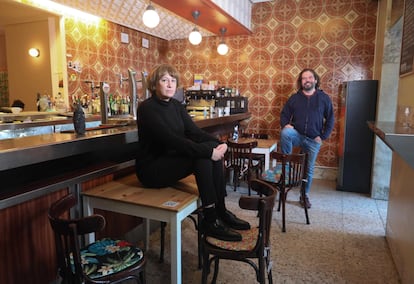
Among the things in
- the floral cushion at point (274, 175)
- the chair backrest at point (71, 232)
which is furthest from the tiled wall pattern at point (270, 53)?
the chair backrest at point (71, 232)

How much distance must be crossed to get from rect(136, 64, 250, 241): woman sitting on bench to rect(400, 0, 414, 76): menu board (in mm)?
1507

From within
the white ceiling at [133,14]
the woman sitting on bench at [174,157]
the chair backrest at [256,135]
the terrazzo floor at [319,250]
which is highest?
the white ceiling at [133,14]

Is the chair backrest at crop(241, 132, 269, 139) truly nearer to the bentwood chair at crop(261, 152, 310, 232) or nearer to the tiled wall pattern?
the tiled wall pattern

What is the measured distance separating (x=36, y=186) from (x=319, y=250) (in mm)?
2105

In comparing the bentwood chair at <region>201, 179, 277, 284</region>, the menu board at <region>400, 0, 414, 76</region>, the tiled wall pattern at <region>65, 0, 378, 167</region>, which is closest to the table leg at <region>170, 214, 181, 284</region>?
the bentwood chair at <region>201, 179, 277, 284</region>

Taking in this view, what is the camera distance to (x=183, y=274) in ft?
7.09

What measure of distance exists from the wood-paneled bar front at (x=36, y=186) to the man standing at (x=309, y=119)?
2.31m

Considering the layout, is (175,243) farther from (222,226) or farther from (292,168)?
(292,168)

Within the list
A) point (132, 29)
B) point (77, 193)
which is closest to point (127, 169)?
point (77, 193)

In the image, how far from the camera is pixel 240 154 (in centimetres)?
364

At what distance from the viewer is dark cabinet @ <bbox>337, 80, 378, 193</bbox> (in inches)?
153

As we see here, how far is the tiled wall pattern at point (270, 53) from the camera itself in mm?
4391

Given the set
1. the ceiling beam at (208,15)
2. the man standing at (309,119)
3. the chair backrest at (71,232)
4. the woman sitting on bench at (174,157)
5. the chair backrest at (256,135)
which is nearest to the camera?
the chair backrest at (71,232)

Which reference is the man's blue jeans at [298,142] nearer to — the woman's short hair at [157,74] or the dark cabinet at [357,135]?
the dark cabinet at [357,135]
